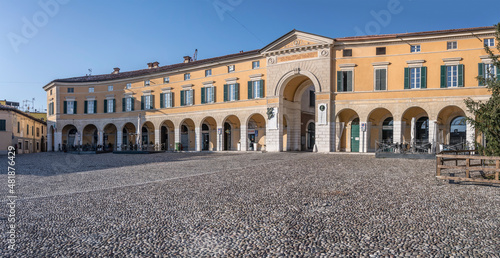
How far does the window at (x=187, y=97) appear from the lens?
36269 millimetres

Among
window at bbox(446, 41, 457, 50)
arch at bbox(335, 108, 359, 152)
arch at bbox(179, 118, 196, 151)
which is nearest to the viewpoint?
window at bbox(446, 41, 457, 50)

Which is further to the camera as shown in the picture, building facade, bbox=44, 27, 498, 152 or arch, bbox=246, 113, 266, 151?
arch, bbox=246, 113, 266, 151

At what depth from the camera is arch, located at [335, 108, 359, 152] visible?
97.9ft

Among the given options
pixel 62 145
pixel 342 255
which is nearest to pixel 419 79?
pixel 342 255

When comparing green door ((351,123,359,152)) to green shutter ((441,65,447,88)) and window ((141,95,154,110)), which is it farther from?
window ((141,95,154,110))

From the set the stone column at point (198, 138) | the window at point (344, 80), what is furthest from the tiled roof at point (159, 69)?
the window at point (344, 80)

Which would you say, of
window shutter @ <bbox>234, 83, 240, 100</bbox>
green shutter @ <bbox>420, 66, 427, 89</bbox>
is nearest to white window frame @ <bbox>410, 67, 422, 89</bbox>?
green shutter @ <bbox>420, 66, 427, 89</bbox>

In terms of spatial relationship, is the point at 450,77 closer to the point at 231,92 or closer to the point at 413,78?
the point at 413,78

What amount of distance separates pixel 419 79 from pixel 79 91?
38.2 metres

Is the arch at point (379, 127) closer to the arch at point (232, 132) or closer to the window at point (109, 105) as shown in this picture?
the arch at point (232, 132)

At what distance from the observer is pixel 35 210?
271 inches

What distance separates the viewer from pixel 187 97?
36688 millimetres

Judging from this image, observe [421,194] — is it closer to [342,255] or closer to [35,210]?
[342,255]

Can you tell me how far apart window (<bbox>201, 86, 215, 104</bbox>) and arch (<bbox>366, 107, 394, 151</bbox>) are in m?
15.2
